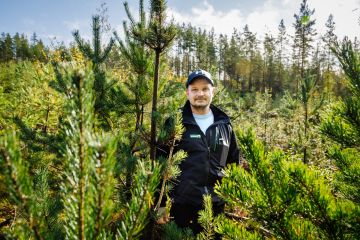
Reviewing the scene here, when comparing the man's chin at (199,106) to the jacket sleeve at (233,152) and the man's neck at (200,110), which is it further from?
the jacket sleeve at (233,152)

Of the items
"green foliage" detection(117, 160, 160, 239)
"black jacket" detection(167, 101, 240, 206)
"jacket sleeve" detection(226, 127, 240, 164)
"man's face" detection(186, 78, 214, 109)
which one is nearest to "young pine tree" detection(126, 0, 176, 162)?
"black jacket" detection(167, 101, 240, 206)

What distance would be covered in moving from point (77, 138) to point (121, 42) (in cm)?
380

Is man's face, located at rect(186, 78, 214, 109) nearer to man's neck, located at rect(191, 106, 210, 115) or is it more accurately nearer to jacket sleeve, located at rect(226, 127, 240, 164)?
man's neck, located at rect(191, 106, 210, 115)

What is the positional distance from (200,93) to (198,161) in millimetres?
817

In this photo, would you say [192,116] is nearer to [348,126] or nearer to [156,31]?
[156,31]

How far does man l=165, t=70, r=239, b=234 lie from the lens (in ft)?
10.2

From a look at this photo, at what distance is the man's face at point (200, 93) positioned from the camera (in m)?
3.25

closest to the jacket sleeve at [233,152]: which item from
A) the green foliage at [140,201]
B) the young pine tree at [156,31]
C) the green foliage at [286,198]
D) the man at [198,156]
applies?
the man at [198,156]

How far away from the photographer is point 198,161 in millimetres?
3102

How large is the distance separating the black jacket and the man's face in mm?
157

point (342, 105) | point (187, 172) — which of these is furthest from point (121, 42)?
point (342, 105)

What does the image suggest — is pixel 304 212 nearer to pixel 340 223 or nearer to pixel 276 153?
pixel 340 223

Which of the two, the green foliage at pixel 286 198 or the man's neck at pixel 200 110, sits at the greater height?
the man's neck at pixel 200 110

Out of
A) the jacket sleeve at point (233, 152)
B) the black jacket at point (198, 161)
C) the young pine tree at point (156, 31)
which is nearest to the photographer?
the young pine tree at point (156, 31)
